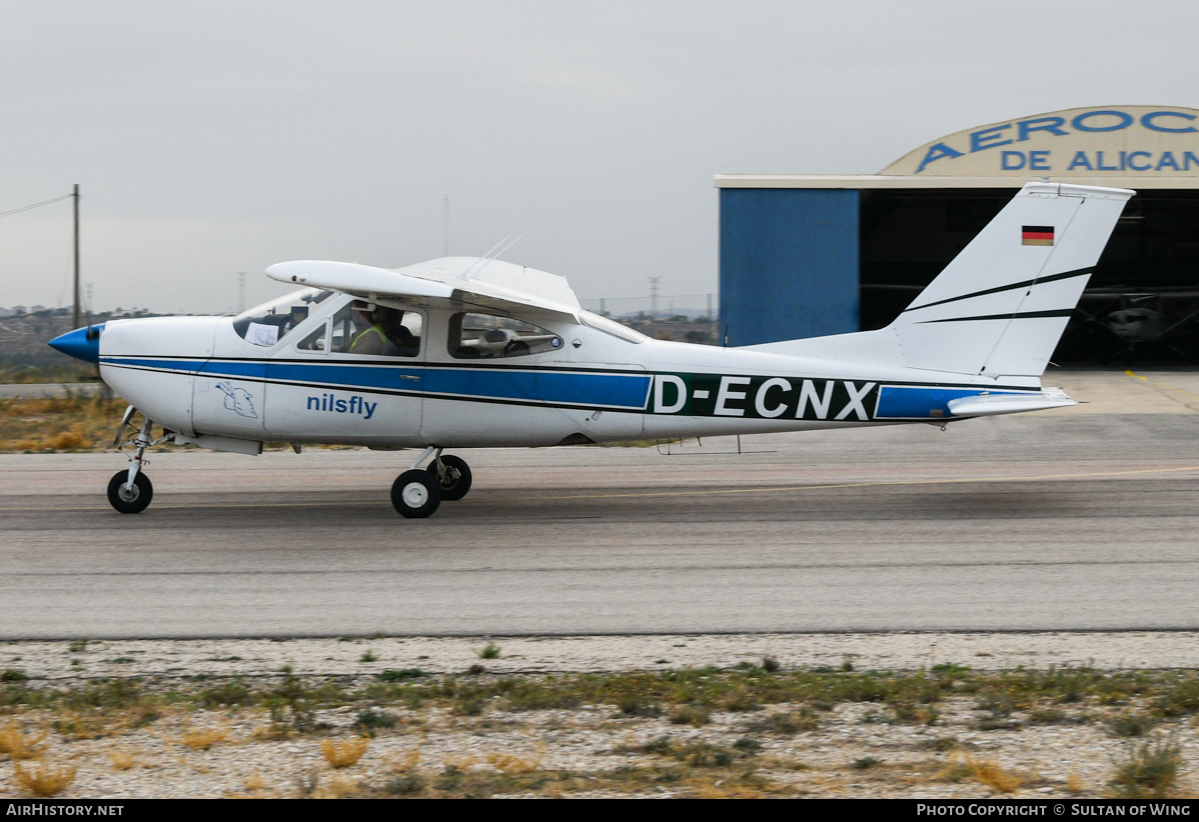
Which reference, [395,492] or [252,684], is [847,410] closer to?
[395,492]

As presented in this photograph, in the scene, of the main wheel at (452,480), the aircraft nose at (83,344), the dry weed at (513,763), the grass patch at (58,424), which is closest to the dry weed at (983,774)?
the dry weed at (513,763)

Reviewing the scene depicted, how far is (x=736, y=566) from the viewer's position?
889cm

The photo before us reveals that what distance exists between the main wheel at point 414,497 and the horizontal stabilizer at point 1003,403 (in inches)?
198

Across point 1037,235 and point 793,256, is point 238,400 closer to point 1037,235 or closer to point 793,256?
point 1037,235

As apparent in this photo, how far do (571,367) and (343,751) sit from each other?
247 inches

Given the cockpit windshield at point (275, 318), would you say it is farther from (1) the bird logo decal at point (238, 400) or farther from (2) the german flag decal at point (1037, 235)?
(2) the german flag decal at point (1037, 235)

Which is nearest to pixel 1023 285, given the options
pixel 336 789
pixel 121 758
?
pixel 336 789

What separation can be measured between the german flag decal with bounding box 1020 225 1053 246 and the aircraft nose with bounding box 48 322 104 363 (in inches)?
356

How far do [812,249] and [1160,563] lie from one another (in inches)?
783

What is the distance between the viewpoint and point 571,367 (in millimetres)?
10961

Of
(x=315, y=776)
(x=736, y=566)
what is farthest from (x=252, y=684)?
(x=736, y=566)

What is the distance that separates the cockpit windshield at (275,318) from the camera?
10992mm

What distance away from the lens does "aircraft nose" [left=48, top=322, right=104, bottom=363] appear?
36.7 ft

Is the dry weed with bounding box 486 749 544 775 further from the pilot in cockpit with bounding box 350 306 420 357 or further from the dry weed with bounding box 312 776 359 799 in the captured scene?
the pilot in cockpit with bounding box 350 306 420 357
